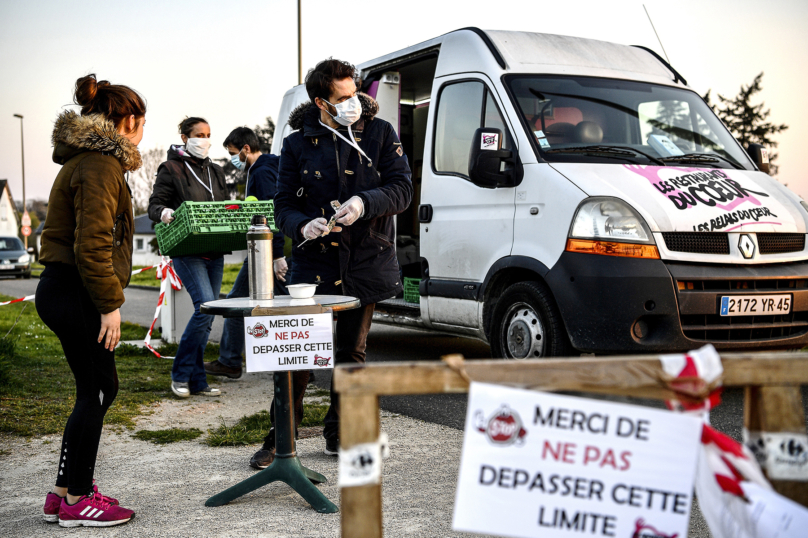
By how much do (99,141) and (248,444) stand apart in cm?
211

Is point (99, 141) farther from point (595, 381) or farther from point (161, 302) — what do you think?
point (161, 302)

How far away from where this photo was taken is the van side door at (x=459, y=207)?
5.64 metres

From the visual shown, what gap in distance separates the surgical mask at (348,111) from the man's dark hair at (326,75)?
0.30 ft

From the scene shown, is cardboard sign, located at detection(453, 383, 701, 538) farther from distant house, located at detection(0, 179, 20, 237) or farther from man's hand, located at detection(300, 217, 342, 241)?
distant house, located at detection(0, 179, 20, 237)

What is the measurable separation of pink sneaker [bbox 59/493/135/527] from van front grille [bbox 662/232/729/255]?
3415mm

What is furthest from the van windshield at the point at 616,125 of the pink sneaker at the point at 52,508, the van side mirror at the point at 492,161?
the pink sneaker at the point at 52,508

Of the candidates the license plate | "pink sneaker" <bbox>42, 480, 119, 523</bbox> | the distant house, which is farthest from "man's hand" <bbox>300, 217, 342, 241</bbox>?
the distant house

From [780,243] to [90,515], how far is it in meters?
4.38

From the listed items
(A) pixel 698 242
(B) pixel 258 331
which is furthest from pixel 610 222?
(B) pixel 258 331

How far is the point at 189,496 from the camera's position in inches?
143

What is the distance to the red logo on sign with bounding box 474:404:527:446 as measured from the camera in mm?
1668

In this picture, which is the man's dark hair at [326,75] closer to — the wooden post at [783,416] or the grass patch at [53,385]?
the grass patch at [53,385]

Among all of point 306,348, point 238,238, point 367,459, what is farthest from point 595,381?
point 238,238

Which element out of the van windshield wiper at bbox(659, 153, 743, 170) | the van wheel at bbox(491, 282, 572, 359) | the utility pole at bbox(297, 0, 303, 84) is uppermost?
the utility pole at bbox(297, 0, 303, 84)
